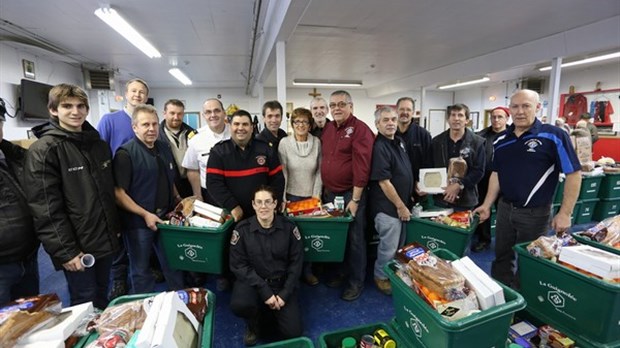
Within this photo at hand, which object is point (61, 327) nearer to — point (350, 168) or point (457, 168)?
point (350, 168)

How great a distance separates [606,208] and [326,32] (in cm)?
506

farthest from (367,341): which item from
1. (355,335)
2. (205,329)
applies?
(205,329)

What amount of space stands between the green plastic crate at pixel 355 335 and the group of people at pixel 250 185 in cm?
65

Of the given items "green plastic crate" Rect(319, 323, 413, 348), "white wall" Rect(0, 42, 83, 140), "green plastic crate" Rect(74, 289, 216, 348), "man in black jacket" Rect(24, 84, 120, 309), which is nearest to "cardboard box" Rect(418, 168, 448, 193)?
"green plastic crate" Rect(319, 323, 413, 348)

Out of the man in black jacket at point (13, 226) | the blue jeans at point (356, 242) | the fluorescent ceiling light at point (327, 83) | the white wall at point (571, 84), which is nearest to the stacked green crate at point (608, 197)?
the blue jeans at point (356, 242)

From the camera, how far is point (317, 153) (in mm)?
2711

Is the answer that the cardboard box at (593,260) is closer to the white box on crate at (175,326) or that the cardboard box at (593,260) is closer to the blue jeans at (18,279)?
the white box on crate at (175,326)

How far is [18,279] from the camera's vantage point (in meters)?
1.66

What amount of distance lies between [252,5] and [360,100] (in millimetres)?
9861

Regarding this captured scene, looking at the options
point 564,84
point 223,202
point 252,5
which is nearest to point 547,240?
point 223,202

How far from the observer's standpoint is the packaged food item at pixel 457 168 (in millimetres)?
2785

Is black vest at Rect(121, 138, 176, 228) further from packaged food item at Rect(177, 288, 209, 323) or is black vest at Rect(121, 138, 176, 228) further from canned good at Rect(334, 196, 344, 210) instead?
canned good at Rect(334, 196, 344, 210)

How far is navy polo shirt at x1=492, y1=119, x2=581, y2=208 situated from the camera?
2.05 meters

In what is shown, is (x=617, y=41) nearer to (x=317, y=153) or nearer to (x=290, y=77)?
(x=317, y=153)
